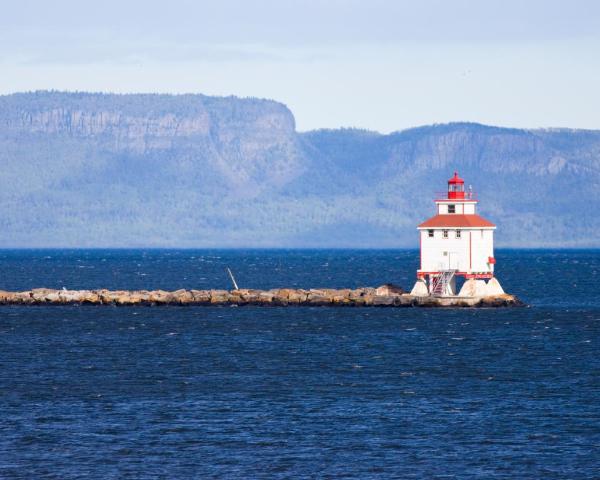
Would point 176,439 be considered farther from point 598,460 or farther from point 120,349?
point 120,349

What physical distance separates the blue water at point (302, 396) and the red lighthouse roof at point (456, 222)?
5093 millimetres

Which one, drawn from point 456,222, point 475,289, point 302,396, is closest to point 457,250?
point 456,222

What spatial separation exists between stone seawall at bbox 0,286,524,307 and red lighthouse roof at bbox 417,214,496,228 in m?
5.26

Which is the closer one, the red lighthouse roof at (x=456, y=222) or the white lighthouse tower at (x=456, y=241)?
the red lighthouse roof at (x=456, y=222)

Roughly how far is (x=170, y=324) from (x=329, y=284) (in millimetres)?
50930

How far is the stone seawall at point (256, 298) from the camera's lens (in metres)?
84.5

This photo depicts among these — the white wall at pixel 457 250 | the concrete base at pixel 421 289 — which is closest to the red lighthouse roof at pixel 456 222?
the white wall at pixel 457 250

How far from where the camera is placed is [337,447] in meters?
37.7

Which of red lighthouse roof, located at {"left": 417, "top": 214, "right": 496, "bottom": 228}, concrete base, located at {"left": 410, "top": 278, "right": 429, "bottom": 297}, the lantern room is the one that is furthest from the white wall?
concrete base, located at {"left": 410, "top": 278, "right": 429, "bottom": 297}

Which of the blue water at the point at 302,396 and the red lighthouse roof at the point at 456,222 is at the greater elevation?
the red lighthouse roof at the point at 456,222

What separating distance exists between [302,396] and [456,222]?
33692mm

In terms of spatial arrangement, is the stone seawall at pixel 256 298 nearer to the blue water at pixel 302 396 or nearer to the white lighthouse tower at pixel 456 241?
the blue water at pixel 302 396

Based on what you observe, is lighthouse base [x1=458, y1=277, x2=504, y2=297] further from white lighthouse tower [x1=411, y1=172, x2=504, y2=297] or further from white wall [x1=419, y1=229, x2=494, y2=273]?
white wall [x1=419, y1=229, x2=494, y2=273]

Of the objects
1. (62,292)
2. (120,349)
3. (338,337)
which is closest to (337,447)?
(120,349)
